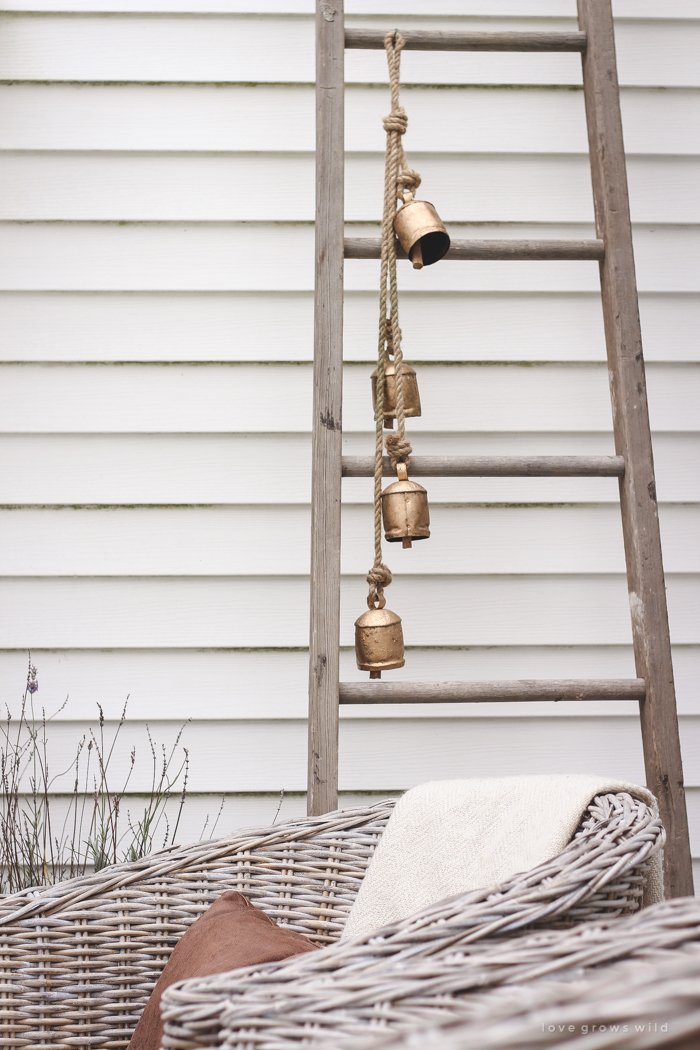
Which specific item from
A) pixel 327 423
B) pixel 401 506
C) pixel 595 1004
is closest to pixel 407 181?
pixel 327 423

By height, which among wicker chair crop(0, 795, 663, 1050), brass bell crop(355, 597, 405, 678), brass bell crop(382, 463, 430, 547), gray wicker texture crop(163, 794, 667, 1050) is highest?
brass bell crop(382, 463, 430, 547)

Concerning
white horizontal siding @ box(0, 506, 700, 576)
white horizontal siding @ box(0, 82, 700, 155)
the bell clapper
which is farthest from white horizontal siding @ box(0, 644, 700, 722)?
white horizontal siding @ box(0, 82, 700, 155)

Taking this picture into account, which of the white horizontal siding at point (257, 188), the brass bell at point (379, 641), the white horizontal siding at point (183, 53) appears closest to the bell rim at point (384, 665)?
the brass bell at point (379, 641)

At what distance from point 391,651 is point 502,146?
121 cm

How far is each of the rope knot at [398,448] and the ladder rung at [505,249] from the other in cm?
34

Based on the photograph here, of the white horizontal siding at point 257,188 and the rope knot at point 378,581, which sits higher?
the white horizontal siding at point 257,188

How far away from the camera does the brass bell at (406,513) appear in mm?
1201

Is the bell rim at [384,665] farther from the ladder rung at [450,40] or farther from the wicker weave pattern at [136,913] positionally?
the ladder rung at [450,40]

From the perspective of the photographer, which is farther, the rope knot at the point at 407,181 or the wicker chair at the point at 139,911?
the rope knot at the point at 407,181

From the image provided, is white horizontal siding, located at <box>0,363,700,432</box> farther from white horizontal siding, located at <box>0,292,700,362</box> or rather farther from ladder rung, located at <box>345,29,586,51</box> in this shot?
ladder rung, located at <box>345,29,586,51</box>

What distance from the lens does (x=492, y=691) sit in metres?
1.25

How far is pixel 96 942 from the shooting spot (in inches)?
38.9

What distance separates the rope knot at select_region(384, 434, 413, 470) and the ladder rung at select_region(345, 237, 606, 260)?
1.11ft

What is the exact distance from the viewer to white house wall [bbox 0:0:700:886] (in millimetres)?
1659
